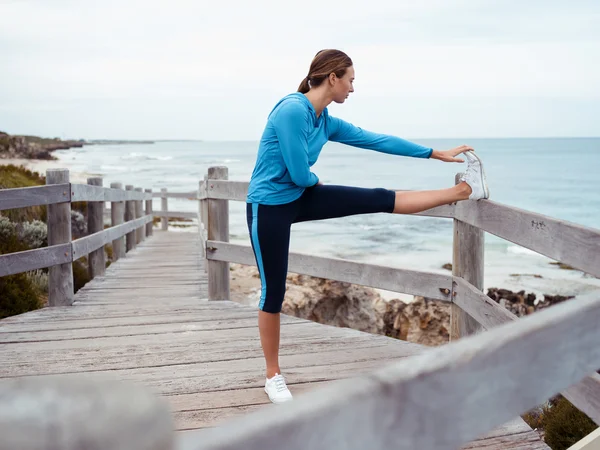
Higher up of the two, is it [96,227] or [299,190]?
[299,190]

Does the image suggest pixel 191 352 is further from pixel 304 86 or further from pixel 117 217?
pixel 117 217

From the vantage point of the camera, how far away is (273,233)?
3098mm

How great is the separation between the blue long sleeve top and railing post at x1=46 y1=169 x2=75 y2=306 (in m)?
2.58

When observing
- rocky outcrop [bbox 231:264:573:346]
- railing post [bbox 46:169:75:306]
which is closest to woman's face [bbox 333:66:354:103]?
railing post [bbox 46:169:75:306]

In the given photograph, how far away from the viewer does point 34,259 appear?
486 cm

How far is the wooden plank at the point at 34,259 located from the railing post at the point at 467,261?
3114mm

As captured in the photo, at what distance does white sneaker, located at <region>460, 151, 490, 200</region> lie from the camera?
316 centimetres

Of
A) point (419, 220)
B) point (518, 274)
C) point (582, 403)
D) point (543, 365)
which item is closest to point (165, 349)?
point (582, 403)

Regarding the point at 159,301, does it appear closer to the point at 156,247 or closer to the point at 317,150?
the point at 317,150

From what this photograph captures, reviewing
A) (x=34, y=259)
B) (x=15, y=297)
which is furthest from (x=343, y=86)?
(x=15, y=297)

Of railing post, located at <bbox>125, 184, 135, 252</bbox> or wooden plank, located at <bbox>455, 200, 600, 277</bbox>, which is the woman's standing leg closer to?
wooden plank, located at <bbox>455, 200, 600, 277</bbox>

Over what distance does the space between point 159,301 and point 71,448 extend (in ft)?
17.4

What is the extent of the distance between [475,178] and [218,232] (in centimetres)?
259

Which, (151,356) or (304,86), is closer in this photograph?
(304,86)
